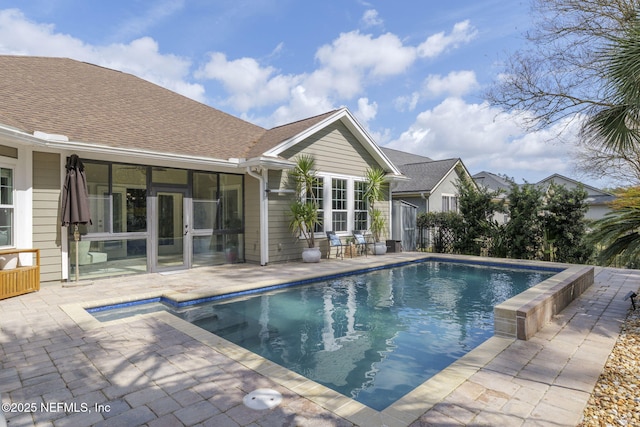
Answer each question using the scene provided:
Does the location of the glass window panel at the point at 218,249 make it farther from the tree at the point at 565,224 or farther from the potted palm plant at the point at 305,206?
the tree at the point at 565,224

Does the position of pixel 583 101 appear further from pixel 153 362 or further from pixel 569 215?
pixel 153 362

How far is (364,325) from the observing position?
5.25 metres

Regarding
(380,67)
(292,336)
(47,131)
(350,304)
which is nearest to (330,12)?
(380,67)

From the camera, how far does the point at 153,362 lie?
3.44 metres

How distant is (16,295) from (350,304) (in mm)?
5716

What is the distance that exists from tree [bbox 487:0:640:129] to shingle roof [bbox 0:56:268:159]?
7.13 m

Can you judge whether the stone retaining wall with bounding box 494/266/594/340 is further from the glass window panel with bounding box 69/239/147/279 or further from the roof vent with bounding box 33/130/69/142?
the roof vent with bounding box 33/130/69/142

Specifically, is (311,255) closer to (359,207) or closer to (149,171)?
(359,207)

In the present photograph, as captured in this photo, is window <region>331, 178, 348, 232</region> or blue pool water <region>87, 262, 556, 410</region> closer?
A: blue pool water <region>87, 262, 556, 410</region>

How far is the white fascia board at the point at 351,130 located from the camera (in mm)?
9891

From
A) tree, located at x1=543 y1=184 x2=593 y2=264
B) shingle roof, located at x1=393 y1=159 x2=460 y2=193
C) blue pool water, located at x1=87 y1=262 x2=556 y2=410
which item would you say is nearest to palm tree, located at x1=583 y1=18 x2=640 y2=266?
blue pool water, located at x1=87 y1=262 x2=556 y2=410

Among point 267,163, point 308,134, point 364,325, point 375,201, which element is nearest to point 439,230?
point 375,201

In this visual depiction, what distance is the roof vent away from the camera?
620cm

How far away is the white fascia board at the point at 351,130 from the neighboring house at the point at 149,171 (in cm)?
4
